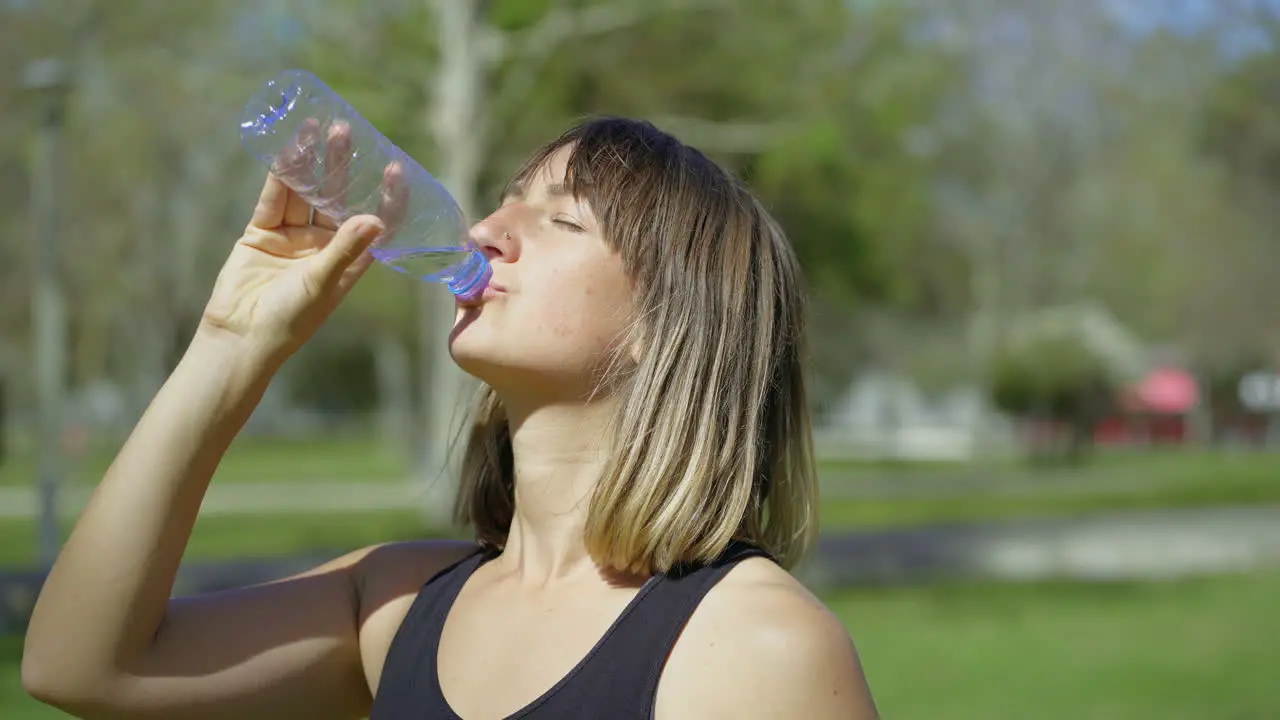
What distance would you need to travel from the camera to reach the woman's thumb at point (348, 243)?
6.76 feet

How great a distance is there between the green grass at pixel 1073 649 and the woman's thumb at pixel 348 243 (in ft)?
21.9

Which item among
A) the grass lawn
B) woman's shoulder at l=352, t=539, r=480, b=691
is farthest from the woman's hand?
the grass lawn

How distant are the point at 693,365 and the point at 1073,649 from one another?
29.7ft

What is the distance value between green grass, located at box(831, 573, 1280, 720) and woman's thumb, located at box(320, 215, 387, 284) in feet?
21.9

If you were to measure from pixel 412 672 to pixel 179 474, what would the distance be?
1.45 ft

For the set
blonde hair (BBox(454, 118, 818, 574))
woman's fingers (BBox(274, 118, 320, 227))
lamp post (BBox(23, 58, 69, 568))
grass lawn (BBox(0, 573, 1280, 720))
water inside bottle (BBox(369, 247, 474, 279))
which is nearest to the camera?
blonde hair (BBox(454, 118, 818, 574))

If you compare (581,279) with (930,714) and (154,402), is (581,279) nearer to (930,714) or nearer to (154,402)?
(154,402)

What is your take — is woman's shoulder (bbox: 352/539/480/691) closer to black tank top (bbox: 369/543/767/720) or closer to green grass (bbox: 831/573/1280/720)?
black tank top (bbox: 369/543/767/720)

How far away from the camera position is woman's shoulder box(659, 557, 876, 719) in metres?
1.78

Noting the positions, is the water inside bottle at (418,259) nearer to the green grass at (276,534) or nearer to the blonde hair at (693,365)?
the blonde hair at (693,365)

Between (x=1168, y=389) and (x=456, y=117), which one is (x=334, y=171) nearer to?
(x=456, y=117)

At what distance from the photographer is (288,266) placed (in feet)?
7.23


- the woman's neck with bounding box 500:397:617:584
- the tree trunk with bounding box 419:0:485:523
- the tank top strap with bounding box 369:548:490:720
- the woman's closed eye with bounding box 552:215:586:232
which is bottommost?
the tank top strap with bounding box 369:548:490:720

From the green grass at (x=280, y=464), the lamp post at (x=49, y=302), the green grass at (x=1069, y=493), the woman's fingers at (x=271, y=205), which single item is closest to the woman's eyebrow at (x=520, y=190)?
the woman's fingers at (x=271, y=205)
